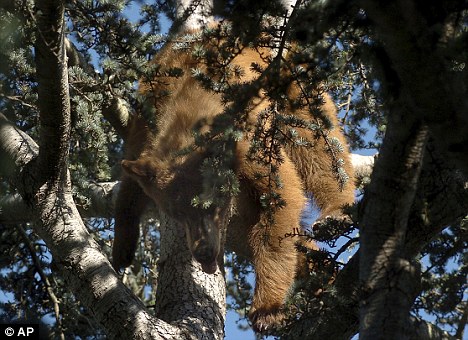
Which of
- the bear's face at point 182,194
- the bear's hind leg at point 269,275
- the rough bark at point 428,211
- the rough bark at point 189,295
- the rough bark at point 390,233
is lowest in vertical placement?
the rough bark at point 390,233

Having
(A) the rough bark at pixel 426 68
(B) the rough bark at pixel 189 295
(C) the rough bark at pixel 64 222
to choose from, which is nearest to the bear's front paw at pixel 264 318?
(B) the rough bark at pixel 189 295

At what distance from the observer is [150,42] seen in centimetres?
408

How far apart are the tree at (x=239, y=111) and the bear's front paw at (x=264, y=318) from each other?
29.4 inches

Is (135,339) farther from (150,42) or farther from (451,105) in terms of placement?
(451,105)

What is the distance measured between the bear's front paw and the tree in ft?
2.45

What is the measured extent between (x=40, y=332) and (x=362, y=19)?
4466mm

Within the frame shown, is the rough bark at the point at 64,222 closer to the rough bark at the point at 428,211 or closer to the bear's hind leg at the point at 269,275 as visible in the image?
the rough bark at the point at 428,211

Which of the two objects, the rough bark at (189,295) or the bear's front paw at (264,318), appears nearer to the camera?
the rough bark at (189,295)

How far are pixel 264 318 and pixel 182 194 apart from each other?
1.33 m

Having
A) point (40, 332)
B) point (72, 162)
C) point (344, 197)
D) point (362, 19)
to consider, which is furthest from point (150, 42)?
point (344, 197)

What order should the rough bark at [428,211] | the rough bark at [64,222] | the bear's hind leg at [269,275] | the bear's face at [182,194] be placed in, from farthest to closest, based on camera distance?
the bear's hind leg at [269,275] < the bear's face at [182,194] < the rough bark at [64,222] < the rough bark at [428,211]

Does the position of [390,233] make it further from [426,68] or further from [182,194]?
[182,194]

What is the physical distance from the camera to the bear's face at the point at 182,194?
6.12 m

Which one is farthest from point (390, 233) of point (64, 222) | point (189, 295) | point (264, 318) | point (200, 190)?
point (200, 190)
